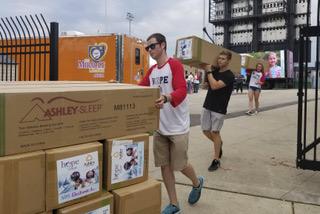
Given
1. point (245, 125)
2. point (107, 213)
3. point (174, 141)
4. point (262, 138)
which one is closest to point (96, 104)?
point (107, 213)

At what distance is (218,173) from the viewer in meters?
4.23

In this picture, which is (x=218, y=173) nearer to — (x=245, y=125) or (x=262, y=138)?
(x=262, y=138)

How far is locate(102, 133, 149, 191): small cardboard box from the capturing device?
2031 millimetres

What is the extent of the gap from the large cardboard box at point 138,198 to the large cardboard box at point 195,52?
197 cm

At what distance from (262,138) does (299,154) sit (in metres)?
2.77

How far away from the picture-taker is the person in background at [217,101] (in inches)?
164

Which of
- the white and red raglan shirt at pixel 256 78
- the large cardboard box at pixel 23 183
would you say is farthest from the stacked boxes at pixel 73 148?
the white and red raglan shirt at pixel 256 78

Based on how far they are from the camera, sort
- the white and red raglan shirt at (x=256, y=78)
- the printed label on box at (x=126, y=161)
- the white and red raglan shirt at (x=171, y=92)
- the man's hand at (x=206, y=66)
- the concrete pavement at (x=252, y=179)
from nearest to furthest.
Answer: the printed label on box at (x=126, y=161), the white and red raglan shirt at (x=171, y=92), the concrete pavement at (x=252, y=179), the man's hand at (x=206, y=66), the white and red raglan shirt at (x=256, y=78)

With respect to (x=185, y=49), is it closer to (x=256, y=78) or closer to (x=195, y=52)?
(x=195, y=52)

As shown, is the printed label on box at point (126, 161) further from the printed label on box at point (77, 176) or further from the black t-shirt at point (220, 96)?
the black t-shirt at point (220, 96)

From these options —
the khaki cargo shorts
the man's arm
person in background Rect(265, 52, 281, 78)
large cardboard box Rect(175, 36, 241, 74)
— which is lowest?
the khaki cargo shorts

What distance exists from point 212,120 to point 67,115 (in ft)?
9.54

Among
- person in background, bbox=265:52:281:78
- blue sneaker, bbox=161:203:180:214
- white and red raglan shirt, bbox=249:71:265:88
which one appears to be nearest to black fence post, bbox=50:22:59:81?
blue sneaker, bbox=161:203:180:214

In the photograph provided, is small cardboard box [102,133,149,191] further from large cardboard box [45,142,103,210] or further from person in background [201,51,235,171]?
person in background [201,51,235,171]
